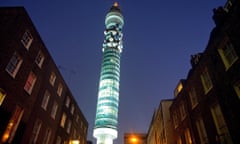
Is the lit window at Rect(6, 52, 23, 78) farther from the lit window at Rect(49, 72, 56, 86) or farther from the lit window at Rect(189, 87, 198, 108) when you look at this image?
the lit window at Rect(189, 87, 198, 108)

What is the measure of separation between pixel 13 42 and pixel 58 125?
1587cm

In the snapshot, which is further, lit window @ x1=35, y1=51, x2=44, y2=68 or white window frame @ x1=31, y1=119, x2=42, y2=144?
lit window @ x1=35, y1=51, x2=44, y2=68

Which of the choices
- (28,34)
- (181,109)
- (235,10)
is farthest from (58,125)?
(235,10)

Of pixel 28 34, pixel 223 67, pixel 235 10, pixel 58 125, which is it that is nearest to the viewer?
pixel 235 10

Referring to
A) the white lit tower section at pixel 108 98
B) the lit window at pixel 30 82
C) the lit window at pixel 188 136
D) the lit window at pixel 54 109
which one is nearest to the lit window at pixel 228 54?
the lit window at pixel 188 136

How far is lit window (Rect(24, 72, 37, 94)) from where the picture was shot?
20.8m

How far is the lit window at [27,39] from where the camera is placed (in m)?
20.0

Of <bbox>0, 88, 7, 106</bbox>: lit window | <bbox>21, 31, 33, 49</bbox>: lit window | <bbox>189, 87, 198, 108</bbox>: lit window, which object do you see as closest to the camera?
<bbox>0, 88, 7, 106</bbox>: lit window

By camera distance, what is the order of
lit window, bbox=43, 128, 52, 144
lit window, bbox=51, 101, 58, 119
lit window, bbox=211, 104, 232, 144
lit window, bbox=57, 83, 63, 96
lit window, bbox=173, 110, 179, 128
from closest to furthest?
1. lit window, bbox=211, 104, 232, 144
2. lit window, bbox=43, 128, 52, 144
3. lit window, bbox=173, 110, 179, 128
4. lit window, bbox=51, 101, 58, 119
5. lit window, bbox=57, 83, 63, 96

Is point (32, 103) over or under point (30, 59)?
under

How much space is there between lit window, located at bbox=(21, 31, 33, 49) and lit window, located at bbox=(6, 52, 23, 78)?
1892mm

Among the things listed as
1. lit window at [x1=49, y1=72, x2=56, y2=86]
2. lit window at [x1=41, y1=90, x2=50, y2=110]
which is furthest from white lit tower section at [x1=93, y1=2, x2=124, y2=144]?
lit window at [x1=41, y1=90, x2=50, y2=110]

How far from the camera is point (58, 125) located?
28.8 metres

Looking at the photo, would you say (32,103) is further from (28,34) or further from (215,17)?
(215,17)
